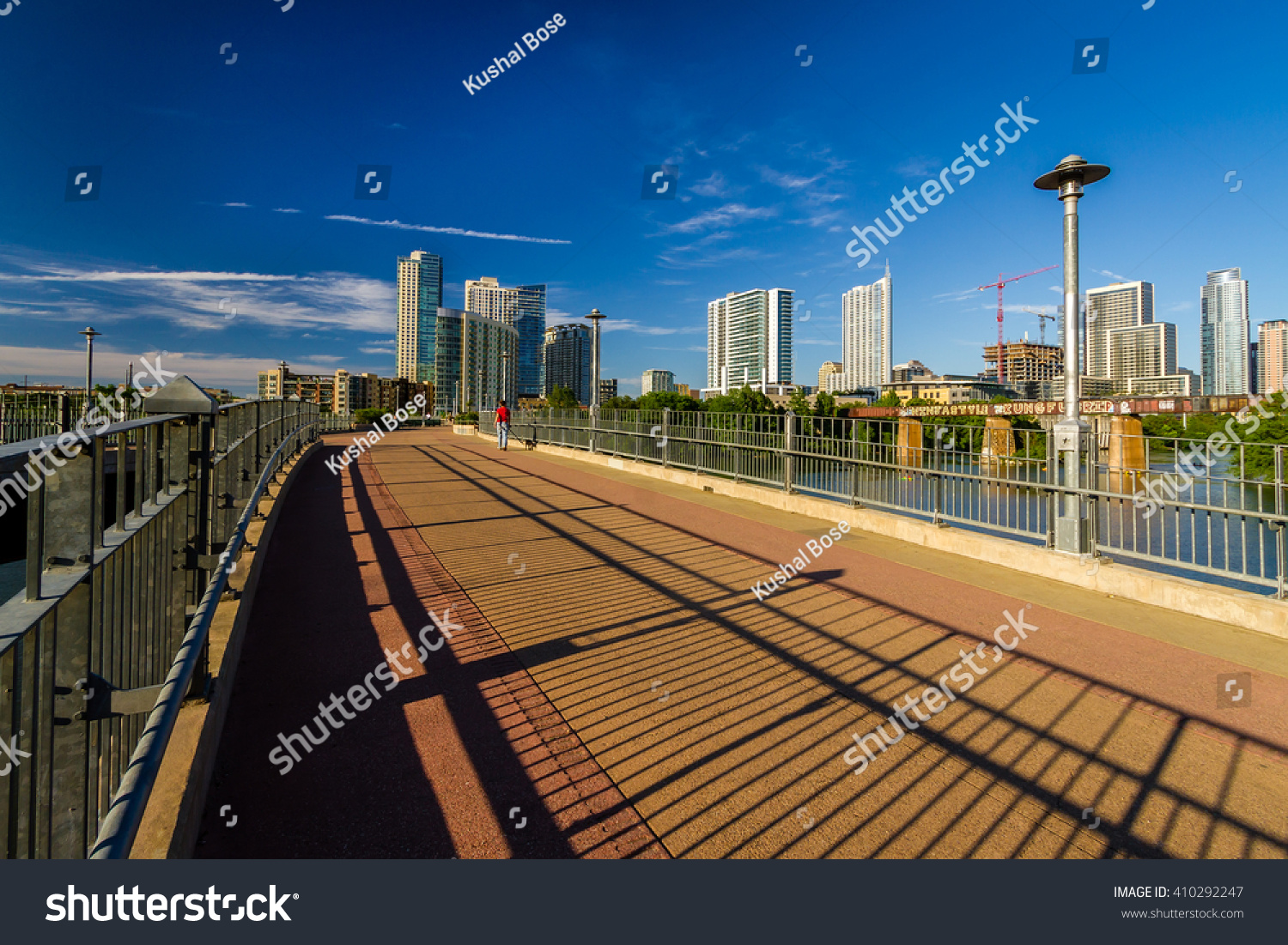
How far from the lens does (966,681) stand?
416 cm

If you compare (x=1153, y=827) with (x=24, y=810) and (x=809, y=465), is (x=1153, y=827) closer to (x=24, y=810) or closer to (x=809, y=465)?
(x=24, y=810)

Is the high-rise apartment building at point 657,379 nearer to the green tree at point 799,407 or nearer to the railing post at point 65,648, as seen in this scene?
the green tree at point 799,407

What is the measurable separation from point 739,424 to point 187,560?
1051 centimetres

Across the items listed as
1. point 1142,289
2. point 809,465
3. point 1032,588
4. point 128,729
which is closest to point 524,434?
point 809,465

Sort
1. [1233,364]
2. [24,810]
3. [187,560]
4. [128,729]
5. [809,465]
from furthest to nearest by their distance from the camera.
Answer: [1233,364]
[809,465]
[187,560]
[128,729]
[24,810]

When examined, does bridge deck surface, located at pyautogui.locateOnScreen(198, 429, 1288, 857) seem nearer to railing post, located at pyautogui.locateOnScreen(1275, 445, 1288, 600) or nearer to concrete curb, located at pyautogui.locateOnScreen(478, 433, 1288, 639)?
concrete curb, located at pyautogui.locateOnScreen(478, 433, 1288, 639)

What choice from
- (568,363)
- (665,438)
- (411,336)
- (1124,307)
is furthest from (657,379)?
(665,438)

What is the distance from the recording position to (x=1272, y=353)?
74.5m

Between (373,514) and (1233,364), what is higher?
(1233,364)

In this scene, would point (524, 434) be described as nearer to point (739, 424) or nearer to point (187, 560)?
point (739, 424)

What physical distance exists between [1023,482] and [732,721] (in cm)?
532
